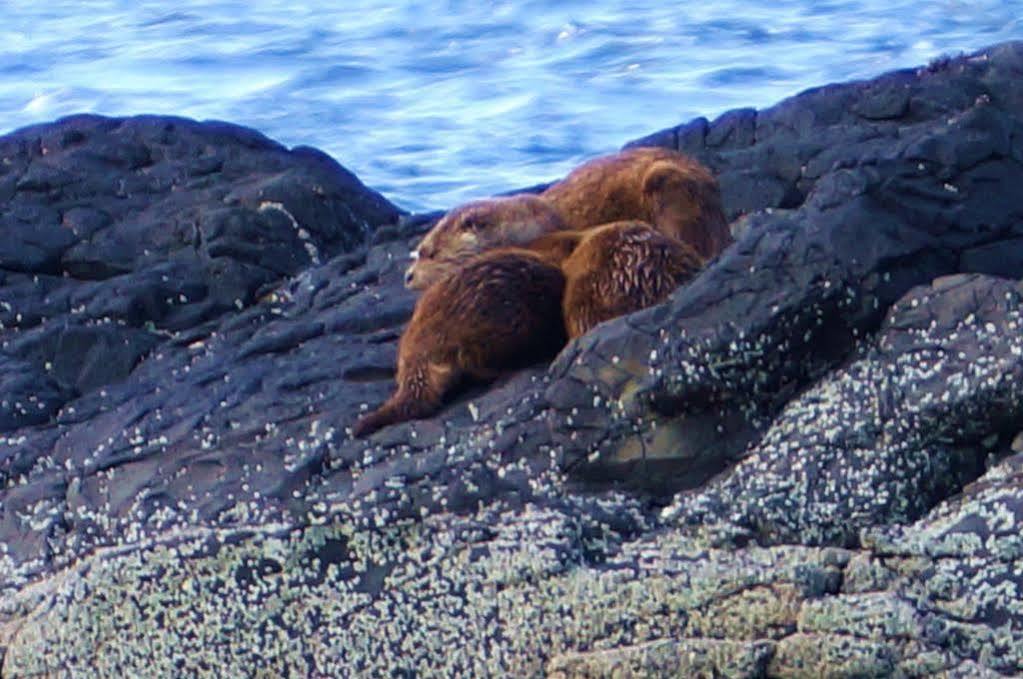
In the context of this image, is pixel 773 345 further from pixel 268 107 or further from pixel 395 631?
pixel 268 107

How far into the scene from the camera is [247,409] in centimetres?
700

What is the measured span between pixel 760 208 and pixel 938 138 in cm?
152

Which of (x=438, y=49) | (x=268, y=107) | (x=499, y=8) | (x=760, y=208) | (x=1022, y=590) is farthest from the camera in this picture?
(x=499, y=8)

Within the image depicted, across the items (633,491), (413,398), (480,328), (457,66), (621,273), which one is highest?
(621,273)

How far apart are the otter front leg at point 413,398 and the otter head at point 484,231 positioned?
0.96 meters

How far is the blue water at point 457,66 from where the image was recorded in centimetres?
1883

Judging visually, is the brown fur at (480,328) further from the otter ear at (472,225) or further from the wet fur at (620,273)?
the otter ear at (472,225)

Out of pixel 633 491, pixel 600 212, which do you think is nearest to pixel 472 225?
pixel 600 212

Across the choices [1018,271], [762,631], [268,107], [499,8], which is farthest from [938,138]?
[499,8]

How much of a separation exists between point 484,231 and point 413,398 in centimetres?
125

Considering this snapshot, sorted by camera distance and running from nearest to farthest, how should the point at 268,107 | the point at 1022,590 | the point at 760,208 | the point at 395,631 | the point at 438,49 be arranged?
the point at 1022,590 → the point at 395,631 → the point at 760,208 → the point at 268,107 → the point at 438,49

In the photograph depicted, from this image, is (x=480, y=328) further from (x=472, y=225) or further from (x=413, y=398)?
(x=472, y=225)

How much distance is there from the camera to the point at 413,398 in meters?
6.70

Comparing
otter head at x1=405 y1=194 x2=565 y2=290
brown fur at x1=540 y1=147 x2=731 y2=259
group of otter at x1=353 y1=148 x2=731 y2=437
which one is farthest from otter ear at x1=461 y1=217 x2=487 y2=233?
group of otter at x1=353 y1=148 x2=731 y2=437
